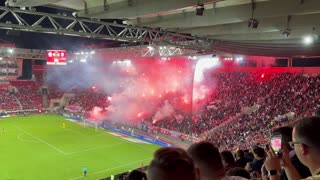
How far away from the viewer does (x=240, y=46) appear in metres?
19.3

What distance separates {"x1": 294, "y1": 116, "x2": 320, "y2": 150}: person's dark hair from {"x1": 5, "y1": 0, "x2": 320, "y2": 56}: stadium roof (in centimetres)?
799

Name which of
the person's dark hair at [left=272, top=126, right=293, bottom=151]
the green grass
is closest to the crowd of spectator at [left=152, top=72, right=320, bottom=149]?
the green grass

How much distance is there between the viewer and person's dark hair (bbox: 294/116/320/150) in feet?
8.85

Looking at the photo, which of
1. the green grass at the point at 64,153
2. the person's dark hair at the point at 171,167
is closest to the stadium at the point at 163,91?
the person's dark hair at the point at 171,167

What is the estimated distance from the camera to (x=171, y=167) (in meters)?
1.76

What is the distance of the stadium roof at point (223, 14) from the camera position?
10.6 m

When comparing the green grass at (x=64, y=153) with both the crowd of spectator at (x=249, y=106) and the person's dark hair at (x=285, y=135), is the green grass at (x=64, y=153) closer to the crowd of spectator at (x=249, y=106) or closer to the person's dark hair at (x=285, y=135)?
the crowd of spectator at (x=249, y=106)

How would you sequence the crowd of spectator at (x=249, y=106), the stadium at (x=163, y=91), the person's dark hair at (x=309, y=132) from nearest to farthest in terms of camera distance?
1. the person's dark hair at (x=309, y=132)
2. the stadium at (x=163, y=91)
3. the crowd of spectator at (x=249, y=106)

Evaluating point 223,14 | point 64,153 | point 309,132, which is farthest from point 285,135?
point 64,153

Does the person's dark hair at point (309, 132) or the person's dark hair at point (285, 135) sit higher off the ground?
the person's dark hair at point (309, 132)

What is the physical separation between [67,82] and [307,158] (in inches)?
2501

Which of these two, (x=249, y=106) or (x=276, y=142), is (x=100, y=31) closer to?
(x=276, y=142)

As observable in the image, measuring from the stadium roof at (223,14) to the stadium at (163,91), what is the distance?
5cm

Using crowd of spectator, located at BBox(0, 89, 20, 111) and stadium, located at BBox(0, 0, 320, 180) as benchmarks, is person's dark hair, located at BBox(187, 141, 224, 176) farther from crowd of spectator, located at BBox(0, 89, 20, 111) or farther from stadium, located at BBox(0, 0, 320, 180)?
crowd of spectator, located at BBox(0, 89, 20, 111)
